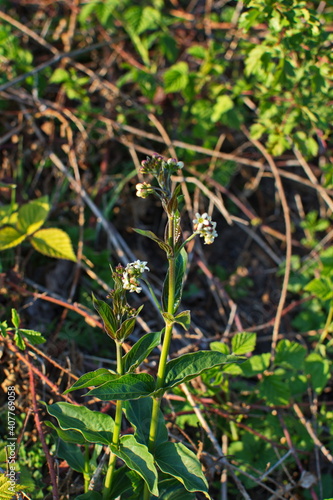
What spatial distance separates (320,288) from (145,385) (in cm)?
139

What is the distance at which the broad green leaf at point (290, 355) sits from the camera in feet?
7.42

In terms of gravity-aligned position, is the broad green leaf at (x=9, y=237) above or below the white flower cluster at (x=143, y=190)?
below

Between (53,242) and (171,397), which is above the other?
(53,242)

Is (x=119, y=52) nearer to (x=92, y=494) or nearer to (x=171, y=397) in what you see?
(x=171, y=397)

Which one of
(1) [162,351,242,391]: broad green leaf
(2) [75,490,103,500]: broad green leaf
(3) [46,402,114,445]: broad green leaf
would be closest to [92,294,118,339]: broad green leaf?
(1) [162,351,242,391]: broad green leaf

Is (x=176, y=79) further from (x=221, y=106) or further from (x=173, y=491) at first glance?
(x=173, y=491)

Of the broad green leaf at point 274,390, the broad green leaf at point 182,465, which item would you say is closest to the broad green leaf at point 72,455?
the broad green leaf at point 182,465

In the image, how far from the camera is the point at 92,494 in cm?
174

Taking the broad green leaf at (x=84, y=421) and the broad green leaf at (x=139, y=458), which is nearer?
the broad green leaf at (x=139, y=458)

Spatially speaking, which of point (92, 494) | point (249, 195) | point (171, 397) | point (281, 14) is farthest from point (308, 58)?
point (92, 494)

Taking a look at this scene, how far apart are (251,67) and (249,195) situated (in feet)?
4.35

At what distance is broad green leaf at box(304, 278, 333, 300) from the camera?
2.58m

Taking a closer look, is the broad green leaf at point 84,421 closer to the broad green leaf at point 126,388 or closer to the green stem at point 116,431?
the green stem at point 116,431

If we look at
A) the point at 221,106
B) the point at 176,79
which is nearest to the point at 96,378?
the point at 221,106
